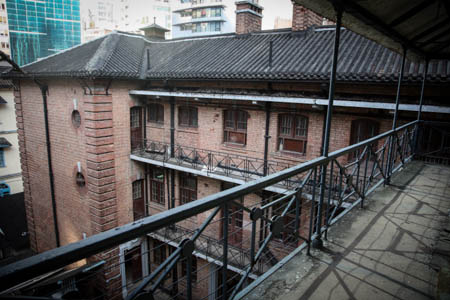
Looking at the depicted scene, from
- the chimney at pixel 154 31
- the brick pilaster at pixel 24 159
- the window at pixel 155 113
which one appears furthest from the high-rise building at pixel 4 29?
the window at pixel 155 113

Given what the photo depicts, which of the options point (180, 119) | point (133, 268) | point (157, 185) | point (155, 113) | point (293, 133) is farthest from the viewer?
point (133, 268)

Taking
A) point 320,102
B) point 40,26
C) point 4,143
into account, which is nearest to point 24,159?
point 4,143

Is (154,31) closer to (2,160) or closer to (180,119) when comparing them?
(180,119)

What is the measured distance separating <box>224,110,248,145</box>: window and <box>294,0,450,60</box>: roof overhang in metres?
6.85

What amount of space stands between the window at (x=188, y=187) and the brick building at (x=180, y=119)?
57mm

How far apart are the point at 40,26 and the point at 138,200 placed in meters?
31.6

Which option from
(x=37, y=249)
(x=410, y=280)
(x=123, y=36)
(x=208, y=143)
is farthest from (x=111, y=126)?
(x=410, y=280)

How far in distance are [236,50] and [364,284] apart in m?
12.0

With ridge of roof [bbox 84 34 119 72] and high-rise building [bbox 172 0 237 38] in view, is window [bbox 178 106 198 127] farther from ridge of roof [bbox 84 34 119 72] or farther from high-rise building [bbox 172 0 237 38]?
high-rise building [bbox 172 0 237 38]

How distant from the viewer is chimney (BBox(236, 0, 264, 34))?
48.5 ft

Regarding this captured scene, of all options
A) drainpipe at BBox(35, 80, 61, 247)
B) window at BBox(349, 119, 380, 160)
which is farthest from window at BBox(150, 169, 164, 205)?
window at BBox(349, 119, 380, 160)

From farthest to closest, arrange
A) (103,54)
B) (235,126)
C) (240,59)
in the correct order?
→ 1. (103,54)
2. (240,59)
3. (235,126)

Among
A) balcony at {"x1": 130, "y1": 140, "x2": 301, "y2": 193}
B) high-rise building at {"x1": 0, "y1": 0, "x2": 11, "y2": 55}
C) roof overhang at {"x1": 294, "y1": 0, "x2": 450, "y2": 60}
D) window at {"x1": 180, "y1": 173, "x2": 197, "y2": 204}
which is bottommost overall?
window at {"x1": 180, "y1": 173, "x2": 197, "y2": 204}

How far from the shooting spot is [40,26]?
34844 millimetres
